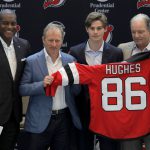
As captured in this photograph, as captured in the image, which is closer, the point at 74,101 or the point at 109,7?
the point at 74,101

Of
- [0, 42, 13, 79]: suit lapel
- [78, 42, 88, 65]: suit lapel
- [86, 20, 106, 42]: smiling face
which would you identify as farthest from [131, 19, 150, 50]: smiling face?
[0, 42, 13, 79]: suit lapel

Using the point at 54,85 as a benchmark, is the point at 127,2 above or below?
above

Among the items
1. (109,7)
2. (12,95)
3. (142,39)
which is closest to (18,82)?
(12,95)

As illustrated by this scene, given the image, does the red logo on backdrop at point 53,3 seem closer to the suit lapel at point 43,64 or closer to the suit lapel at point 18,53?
the suit lapel at point 18,53

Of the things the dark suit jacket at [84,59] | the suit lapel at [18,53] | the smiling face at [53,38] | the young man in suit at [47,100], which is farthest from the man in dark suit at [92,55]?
the suit lapel at [18,53]

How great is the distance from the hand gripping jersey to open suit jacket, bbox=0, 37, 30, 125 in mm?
444

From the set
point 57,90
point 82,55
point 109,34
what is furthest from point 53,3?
point 57,90

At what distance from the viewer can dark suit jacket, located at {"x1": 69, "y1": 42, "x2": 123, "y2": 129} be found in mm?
2563

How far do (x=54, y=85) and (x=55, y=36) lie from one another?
12.3 inches

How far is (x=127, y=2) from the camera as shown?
3539mm

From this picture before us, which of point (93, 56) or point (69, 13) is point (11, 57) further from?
point (69, 13)

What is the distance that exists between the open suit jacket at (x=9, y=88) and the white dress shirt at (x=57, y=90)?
0.57 ft

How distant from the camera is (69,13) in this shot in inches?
140

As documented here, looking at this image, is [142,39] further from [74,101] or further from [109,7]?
[109,7]
